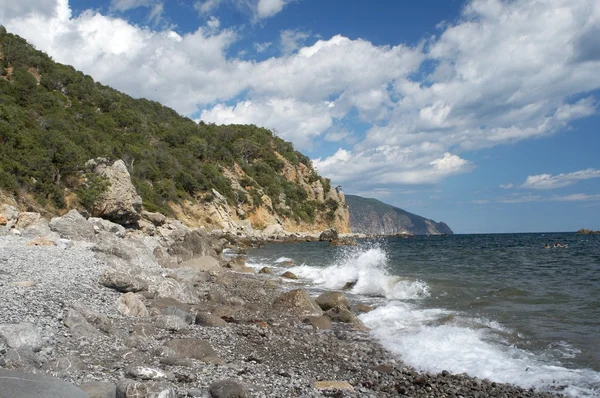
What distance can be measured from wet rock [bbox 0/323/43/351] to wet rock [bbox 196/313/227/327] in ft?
15.6

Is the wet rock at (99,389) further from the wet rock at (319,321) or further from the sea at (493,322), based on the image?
the wet rock at (319,321)

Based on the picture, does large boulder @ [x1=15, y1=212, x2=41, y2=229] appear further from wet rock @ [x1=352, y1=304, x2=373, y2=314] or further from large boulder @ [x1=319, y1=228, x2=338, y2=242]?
large boulder @ [x1=319, y1=228, x2=338, y2=242]

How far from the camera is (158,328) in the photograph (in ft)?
32.6

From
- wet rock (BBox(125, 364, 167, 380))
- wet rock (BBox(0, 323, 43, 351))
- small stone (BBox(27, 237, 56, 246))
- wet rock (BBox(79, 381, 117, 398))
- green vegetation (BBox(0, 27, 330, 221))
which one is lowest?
wet rock (BBox(125, 364, 167, 380))

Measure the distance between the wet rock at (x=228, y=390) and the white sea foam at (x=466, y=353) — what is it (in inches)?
170

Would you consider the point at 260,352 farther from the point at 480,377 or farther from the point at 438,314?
the point at 438,314

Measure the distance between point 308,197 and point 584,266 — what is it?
6672 cm

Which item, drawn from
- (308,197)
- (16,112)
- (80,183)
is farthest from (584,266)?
(308,197)

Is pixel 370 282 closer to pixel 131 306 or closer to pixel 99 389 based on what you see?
pixel 131 306

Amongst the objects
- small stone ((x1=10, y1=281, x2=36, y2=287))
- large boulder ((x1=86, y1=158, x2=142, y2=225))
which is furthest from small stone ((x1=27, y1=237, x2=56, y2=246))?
large boulder ((x1=86, y1=158, x2=142, y2=225))

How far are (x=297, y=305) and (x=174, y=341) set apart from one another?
6232mm

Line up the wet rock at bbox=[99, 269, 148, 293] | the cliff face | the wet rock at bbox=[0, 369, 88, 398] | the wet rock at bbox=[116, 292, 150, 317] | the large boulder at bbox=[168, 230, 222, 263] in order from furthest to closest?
the cliff face → the large boulder at bbox=[168, 230, 222, 263] → the wet rock at bbox=[99, 269, 148, 293] → the wet rock at bbox=[116, 292, 150, 317] → the wet rock at bbox=[0, 369, 88, 398]

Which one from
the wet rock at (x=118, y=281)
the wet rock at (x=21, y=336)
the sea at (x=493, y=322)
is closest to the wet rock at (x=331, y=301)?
the sea at (x=493, y=322)

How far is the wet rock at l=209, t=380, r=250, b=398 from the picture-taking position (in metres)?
6.29
